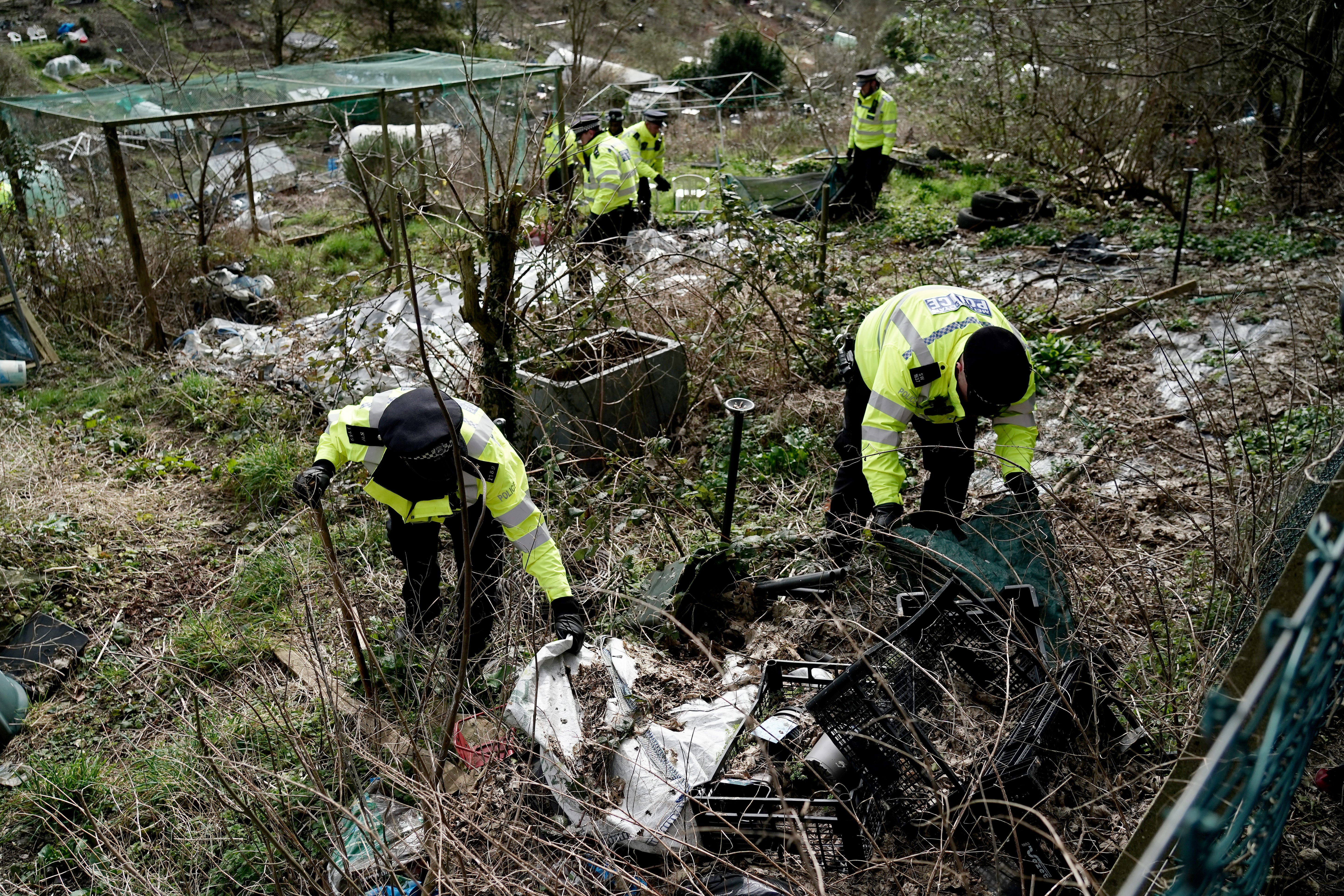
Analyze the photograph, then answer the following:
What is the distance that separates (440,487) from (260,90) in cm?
732

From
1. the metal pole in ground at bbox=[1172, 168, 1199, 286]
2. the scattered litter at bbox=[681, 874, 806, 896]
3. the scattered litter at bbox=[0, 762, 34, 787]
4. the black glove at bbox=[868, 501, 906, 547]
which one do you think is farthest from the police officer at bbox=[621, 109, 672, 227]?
the scattered litter at bbox=[681, 874, 806, 896]

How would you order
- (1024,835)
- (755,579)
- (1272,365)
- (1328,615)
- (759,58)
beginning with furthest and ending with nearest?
(759,58)
(1272,365)
(755,579)
(1024,835)
(1328,615)

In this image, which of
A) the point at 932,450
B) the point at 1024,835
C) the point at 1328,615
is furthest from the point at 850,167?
the point at 1328,615

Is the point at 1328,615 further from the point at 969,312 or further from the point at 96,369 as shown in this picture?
the point at 96,369

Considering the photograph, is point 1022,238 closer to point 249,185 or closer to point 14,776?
point 249,185

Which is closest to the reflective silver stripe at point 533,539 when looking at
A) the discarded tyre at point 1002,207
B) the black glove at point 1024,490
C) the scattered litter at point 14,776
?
the black glove at point 1024,490

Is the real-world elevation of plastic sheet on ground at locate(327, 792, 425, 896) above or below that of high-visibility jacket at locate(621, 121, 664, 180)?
below

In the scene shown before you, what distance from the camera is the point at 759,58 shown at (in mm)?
18391

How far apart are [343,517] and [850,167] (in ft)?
25.4

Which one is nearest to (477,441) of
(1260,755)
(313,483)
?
(313,483)

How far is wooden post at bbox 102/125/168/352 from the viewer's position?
7.62 metres

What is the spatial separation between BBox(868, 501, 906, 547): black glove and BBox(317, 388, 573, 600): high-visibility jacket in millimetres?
1221

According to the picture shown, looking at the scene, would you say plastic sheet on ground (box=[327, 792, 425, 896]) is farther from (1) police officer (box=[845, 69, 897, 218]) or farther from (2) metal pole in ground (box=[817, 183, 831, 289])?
(1) police officer (box=[845, 69, 897, 218])

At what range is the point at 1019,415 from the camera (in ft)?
13.0
